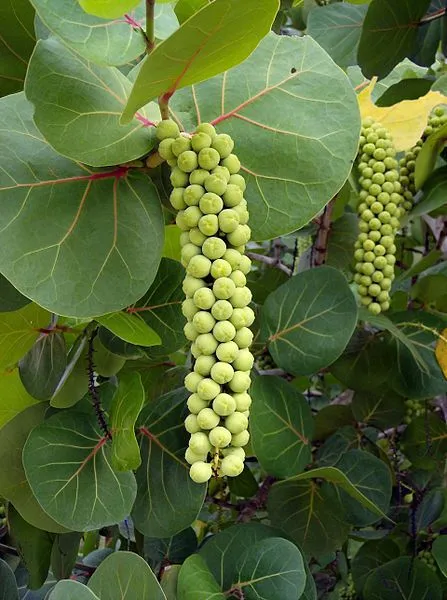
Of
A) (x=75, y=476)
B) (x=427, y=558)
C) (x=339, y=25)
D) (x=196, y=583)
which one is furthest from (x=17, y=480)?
(x=339, y=25)

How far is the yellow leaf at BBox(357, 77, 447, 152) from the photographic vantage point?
1.03 m

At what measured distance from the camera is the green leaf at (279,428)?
3.12 ft

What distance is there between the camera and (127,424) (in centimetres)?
76

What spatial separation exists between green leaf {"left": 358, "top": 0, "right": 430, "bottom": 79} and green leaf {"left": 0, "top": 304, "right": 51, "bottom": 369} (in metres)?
0.65

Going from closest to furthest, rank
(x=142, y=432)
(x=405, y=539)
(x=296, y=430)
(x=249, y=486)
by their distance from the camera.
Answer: (x=142, y=432), (x=296, y=430), (x=249, y=486), (x=405, y=539)

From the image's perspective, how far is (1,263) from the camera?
597 millimetres

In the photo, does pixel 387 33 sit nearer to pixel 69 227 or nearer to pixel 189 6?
pixel 189 6

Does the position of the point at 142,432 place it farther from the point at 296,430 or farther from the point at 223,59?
the point at 223,59

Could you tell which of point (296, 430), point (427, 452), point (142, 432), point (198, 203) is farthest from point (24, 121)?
point (427, 452)

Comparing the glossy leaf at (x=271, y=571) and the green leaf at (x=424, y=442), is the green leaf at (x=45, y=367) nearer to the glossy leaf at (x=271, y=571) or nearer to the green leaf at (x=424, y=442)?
the glossy leaf at (x=271, y=571)

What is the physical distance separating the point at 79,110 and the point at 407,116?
0.62 meters

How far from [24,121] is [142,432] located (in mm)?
414

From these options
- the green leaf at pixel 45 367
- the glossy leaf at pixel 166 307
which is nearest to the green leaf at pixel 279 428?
the glossy leaf at pixel 166 307

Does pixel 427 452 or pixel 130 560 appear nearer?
pixel 130 560
